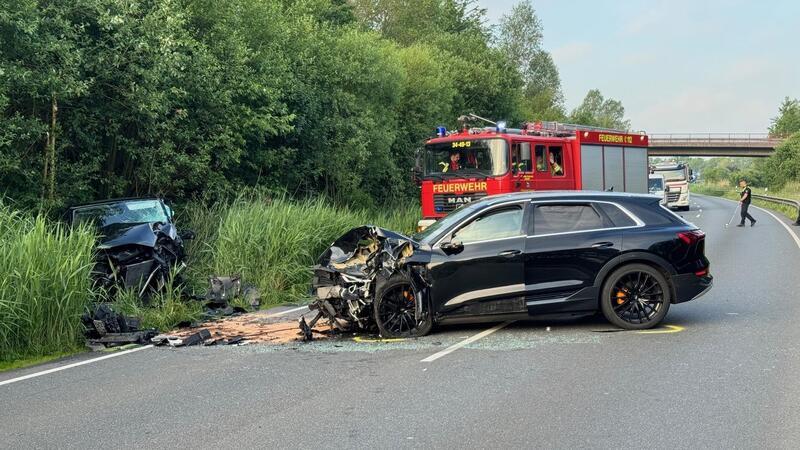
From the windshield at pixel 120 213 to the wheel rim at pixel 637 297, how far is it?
301 inches

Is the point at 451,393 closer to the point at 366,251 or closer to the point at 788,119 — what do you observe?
the point at 366,251

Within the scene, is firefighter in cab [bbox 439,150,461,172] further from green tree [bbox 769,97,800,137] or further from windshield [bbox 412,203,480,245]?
green tree [bbox 769,97,800,137]

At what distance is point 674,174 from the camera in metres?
39.7

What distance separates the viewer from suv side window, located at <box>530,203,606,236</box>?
888cm

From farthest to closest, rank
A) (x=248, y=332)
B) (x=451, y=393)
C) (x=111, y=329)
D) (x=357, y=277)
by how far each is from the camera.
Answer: (x=248, y=332), (x=111, y=329), (x=357, y=277), (x=451, y=393)

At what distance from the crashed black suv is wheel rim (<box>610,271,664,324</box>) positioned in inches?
245

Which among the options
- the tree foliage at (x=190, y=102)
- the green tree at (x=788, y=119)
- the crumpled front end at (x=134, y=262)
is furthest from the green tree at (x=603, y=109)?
the crumpled front end at (x=134, y=262)

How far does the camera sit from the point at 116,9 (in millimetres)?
14297

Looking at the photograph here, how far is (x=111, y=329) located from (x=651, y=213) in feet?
22.2

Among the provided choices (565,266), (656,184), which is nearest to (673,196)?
(656,184)

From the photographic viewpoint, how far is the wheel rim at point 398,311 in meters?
8.71

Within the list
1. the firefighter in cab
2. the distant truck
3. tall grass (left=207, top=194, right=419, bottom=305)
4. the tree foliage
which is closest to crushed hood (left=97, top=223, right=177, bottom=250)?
tall grass (left=207, top=194, right=419, bottom=305)

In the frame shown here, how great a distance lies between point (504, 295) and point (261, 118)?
36.6ft

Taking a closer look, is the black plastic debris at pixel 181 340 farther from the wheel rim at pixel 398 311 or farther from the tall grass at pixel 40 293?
the wheel rim at pixel 398 311
